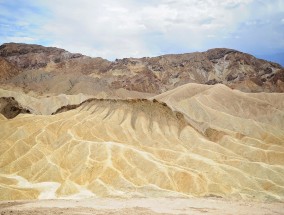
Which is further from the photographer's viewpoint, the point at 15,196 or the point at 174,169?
the point at 174,169

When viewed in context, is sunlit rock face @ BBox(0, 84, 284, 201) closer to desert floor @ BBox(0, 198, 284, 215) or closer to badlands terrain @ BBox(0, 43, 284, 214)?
badlands terrain @ BBox(0, 43, 284, 214)

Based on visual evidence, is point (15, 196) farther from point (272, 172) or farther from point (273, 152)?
point (273, 152)

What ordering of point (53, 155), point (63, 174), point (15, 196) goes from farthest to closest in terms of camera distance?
point (53, 155)
point (63, 174)
point (15, 196)

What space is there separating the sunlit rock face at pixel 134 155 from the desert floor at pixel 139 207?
20.4 m

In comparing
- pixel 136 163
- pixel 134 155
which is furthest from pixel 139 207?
pixel 134 155

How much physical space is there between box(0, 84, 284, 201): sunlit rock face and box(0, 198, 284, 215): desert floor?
20.4 meters

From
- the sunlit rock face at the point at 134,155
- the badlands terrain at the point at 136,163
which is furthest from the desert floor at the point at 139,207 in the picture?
the sunlit rock face at the point at 134,155

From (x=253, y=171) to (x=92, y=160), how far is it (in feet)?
139

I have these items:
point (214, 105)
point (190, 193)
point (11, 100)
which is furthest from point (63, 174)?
point (214, 105)

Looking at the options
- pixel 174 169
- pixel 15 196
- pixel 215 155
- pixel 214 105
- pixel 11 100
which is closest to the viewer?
pixel 15 196

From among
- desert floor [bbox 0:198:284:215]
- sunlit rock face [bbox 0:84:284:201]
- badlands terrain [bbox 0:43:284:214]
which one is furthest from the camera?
sunlit rock face [bbox 0:84:284:201]

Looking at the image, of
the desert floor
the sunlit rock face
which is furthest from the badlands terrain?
the sunlit rock face

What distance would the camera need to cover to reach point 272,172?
97.9 meters

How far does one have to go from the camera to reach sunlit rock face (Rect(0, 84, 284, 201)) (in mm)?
84562
